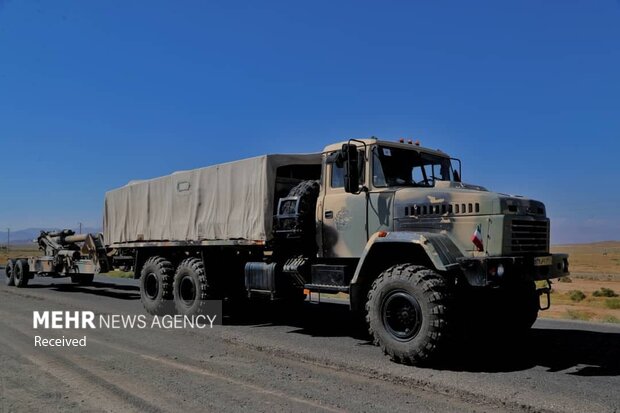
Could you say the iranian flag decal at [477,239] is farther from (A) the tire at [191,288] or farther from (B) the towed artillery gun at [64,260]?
(B) the towed artillery gun at [64,260]

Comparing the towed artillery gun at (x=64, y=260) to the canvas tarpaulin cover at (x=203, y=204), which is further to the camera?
the towed artillery gun at (x=64, y=260)

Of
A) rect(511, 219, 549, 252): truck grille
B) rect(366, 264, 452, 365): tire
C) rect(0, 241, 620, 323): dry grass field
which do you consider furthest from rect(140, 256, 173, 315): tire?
rect(0, 241, 620, 323): dry grass field

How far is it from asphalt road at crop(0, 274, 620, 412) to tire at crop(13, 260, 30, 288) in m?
10.1

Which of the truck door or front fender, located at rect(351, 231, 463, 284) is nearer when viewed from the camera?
front fender, located at rect(351, 231, 463, 284)

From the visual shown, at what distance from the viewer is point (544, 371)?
22.7 feet

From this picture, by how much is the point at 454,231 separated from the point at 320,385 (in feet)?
9.26

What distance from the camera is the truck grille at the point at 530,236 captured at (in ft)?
24.1

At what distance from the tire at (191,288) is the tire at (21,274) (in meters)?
10.5

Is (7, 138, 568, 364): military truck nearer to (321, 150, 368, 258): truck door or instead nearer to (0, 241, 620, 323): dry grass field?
(321, 150, 368, 258): truck door

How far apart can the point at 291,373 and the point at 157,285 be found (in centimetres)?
639

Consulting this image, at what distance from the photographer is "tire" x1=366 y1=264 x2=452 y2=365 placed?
697 centimetres

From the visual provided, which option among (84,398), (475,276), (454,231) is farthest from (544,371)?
(84,398)

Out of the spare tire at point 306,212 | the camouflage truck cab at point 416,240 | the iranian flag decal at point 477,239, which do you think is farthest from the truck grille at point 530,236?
the spare tire at point 306,212

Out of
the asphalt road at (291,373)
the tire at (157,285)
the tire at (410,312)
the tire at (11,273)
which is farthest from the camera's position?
the tire at (11,273)
